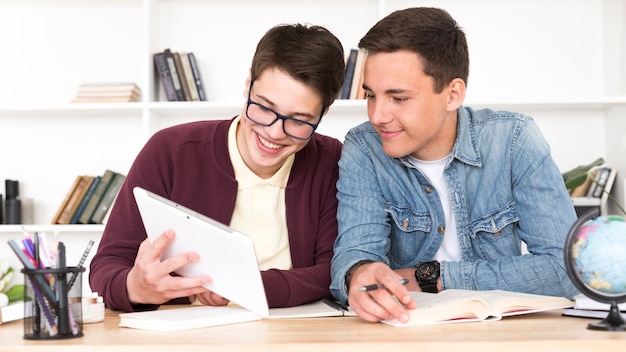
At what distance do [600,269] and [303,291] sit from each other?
64 cm

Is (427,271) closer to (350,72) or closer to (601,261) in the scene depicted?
(601,261)

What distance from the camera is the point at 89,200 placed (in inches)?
142

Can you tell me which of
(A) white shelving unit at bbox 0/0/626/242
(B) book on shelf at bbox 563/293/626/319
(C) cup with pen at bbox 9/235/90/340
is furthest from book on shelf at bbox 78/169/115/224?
(B) book on shelf at bbox 563/293/626/319

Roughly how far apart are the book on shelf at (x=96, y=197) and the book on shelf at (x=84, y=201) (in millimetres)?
10

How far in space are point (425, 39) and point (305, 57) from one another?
0.31m

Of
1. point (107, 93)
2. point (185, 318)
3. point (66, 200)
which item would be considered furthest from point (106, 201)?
point (185, 318)

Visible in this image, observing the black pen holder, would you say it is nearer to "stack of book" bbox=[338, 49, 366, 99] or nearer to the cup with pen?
the cup with pen

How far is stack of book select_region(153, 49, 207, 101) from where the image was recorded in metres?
3.63

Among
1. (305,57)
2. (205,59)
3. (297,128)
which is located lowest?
(297,128)

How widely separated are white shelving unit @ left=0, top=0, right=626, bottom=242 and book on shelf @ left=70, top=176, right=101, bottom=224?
20 cm

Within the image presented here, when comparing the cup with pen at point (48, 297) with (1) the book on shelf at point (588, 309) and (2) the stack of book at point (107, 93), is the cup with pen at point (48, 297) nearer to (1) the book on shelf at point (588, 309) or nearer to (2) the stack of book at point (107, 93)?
(1) the book on shelf at point (588, 309)

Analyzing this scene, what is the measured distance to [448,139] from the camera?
1990 millimetres

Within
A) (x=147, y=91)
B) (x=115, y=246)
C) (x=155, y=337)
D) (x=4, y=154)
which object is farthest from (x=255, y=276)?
(x=4, y=154)

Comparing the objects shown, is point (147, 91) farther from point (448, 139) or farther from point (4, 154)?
point (448, 139)
